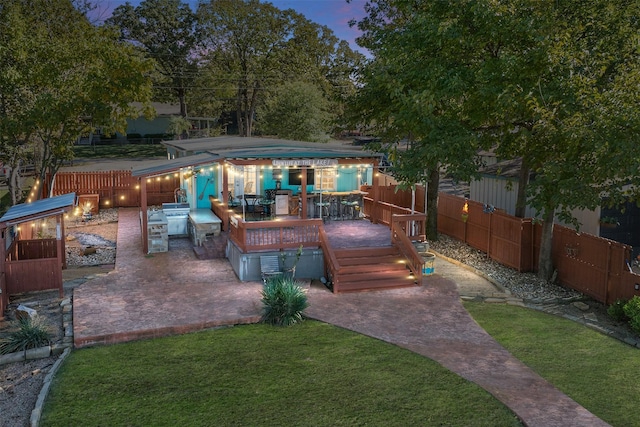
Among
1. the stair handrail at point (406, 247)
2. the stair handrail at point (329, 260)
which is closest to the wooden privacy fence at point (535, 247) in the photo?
the stair handrail at point (406, 247)

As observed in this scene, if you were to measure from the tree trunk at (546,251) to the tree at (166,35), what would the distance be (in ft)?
158

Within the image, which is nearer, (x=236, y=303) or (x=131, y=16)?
(x=236, y=303)

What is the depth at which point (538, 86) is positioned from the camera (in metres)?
14.0

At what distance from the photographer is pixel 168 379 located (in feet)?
31.2

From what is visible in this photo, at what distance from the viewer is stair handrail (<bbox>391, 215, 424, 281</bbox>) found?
604 inches

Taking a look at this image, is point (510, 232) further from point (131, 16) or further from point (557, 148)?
point (131, 16)

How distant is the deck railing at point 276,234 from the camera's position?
15.5 metres

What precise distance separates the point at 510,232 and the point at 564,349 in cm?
675

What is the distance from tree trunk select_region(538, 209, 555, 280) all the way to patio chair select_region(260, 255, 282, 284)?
7.41 m

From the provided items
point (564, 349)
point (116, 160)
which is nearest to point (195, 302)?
point (564, 349)

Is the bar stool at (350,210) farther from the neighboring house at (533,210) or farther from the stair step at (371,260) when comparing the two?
the neighboring house at (533,210)

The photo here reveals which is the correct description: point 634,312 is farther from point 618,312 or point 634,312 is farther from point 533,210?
point 533,210

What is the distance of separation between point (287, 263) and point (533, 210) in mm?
9849

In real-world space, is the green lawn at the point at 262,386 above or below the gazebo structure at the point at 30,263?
below
